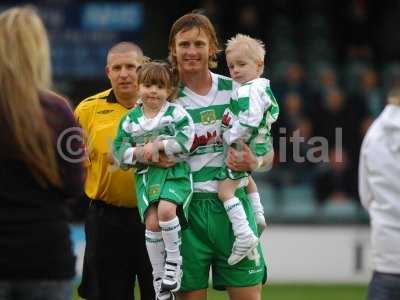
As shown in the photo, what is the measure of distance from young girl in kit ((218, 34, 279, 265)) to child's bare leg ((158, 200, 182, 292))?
0.29 metres

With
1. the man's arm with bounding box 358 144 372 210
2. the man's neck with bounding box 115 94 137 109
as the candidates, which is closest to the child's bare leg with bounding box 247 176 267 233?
the man's neck with bounding box 115 94 137 109

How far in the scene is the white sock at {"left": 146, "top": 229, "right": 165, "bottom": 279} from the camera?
624 cm

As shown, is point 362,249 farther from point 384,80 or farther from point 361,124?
point 384,80

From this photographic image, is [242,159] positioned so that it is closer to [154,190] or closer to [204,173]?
[204,173]

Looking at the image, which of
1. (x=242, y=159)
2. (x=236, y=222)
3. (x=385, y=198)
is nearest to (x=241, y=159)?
(x=242, y=159)

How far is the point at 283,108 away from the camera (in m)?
14.2

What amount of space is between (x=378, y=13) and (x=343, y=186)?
10.6 ft

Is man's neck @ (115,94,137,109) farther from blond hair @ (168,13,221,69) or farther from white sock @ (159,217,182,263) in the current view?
white sock @ (159,217,182,263)

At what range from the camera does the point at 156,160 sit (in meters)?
6.18

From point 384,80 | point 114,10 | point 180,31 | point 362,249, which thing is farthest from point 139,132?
point 384,80

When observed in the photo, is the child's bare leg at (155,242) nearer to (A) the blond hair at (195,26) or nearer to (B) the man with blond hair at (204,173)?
(B) the man with blond hair at (204,173)

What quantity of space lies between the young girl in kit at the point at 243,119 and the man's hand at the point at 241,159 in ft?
0.08

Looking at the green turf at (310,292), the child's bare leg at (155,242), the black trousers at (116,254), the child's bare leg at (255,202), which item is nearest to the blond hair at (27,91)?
the child's bare leg at (155,242)

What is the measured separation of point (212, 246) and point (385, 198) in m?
1.46
